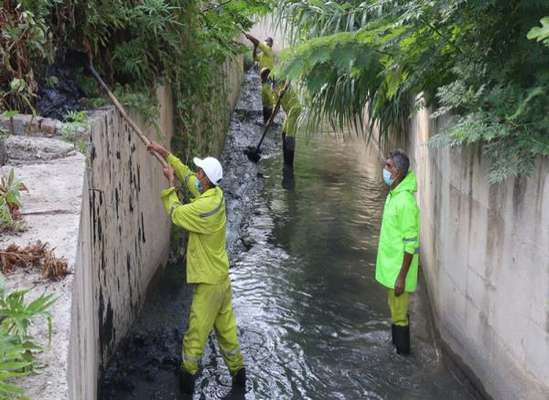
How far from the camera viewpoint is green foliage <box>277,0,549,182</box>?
4.15m

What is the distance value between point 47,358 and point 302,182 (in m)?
10.9

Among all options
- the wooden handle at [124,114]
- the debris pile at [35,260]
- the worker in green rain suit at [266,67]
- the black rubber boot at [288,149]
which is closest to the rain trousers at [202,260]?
the wooden handle at [124,114]

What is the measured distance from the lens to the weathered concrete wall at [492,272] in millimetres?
4059

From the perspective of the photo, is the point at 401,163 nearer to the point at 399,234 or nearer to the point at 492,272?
the point at 399,234

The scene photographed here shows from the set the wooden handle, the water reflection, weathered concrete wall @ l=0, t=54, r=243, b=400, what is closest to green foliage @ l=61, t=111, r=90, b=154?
weathered concrete wall @ l=0, t=54, r=243, b=400

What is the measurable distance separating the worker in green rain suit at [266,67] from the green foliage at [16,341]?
12377 mm

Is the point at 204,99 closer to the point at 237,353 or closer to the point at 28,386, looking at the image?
the point at 237,353

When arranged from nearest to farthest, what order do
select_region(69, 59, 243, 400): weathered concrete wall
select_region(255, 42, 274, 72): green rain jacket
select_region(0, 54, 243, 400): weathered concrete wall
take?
select_region(0, 54, 243, 400): weathered concrete wall < select_region(69, 59, 243, 400): weathered concrete wall < select_region(255, 42, 274, 72): green rain jacket

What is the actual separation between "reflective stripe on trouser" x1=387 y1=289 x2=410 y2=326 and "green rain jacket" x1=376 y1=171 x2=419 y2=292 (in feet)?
0.50

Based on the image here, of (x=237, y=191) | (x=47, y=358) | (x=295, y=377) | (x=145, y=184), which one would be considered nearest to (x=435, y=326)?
(x=295, y=377)

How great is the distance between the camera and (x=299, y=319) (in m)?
7.15

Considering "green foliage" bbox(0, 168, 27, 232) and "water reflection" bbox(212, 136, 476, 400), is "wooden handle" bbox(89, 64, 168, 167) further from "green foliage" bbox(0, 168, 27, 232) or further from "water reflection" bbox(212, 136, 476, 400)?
"green foliage" bbox(0, 168, 27, 232)

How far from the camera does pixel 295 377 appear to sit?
591 centimetres

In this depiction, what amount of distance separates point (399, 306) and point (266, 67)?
10062mm
